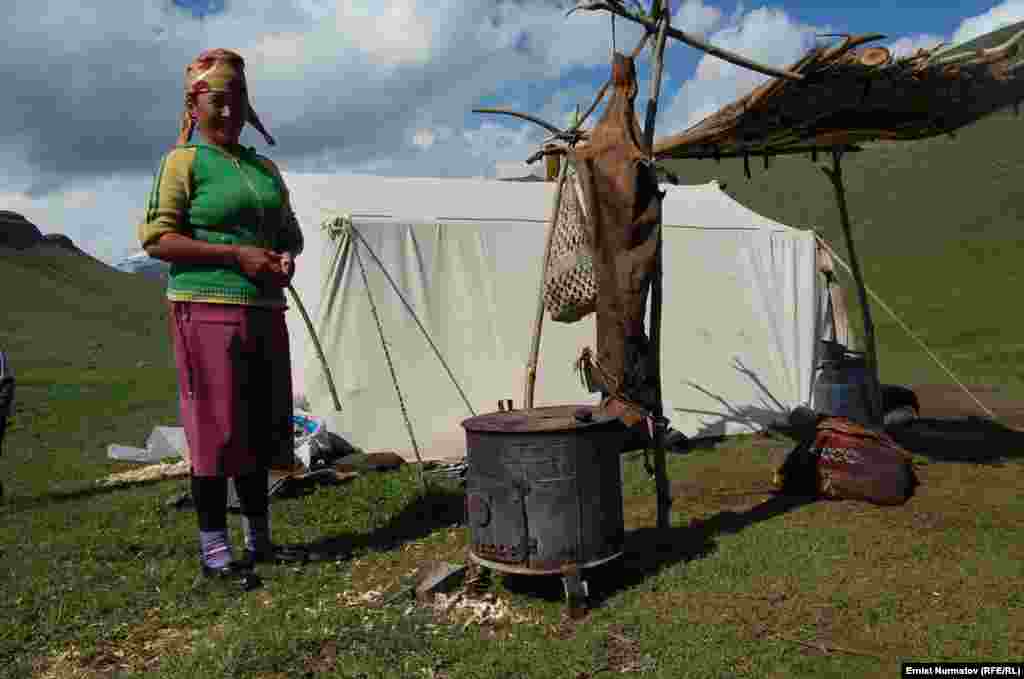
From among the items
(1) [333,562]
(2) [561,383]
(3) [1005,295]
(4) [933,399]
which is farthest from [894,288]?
(1) [333,562]

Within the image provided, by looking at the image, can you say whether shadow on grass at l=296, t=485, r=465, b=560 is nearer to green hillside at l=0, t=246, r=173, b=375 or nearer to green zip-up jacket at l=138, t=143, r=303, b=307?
green zip-up jacket at l=138, t=143, r=303, b=307

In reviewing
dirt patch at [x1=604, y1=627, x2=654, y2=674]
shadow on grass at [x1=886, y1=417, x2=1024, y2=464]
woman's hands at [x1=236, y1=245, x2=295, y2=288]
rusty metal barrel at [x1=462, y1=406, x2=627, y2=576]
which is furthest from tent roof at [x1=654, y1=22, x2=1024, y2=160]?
dirt patch at [x1=604, y1=627, x2=654, y2=674]

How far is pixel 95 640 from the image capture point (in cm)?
325

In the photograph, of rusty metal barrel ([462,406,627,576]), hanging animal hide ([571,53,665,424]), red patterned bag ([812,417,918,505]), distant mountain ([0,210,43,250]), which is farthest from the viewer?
distant mountain ([0,210,43,250])

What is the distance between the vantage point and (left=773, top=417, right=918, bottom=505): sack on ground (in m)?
4.72

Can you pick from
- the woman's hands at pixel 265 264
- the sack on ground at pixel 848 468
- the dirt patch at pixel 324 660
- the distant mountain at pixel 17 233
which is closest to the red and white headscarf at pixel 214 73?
the woman's hands at pixel 265 264

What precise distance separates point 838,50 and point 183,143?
3282 mm

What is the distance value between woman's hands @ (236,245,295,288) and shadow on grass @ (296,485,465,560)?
1466 mm

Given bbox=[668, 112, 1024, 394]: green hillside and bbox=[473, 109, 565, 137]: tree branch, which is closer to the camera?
bbox=[473, 109, 565, 137]: tree branch

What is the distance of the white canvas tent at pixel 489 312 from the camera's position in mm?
6637

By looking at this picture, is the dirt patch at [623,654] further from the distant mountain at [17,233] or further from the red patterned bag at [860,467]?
the distant mountain at [17,233]

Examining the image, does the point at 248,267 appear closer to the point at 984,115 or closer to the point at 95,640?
the point at 95,640

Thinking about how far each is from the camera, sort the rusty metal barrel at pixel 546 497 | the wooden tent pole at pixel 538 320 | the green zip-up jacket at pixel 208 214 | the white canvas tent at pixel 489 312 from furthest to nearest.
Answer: the white canvas tent at pixel 489 312 → the wooden tent pole at pixel 538 320 → the green zip-up jacket at pixel 208 214 → the rusty metal barrel at pixel 546 497

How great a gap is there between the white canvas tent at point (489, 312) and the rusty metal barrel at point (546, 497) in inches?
131
